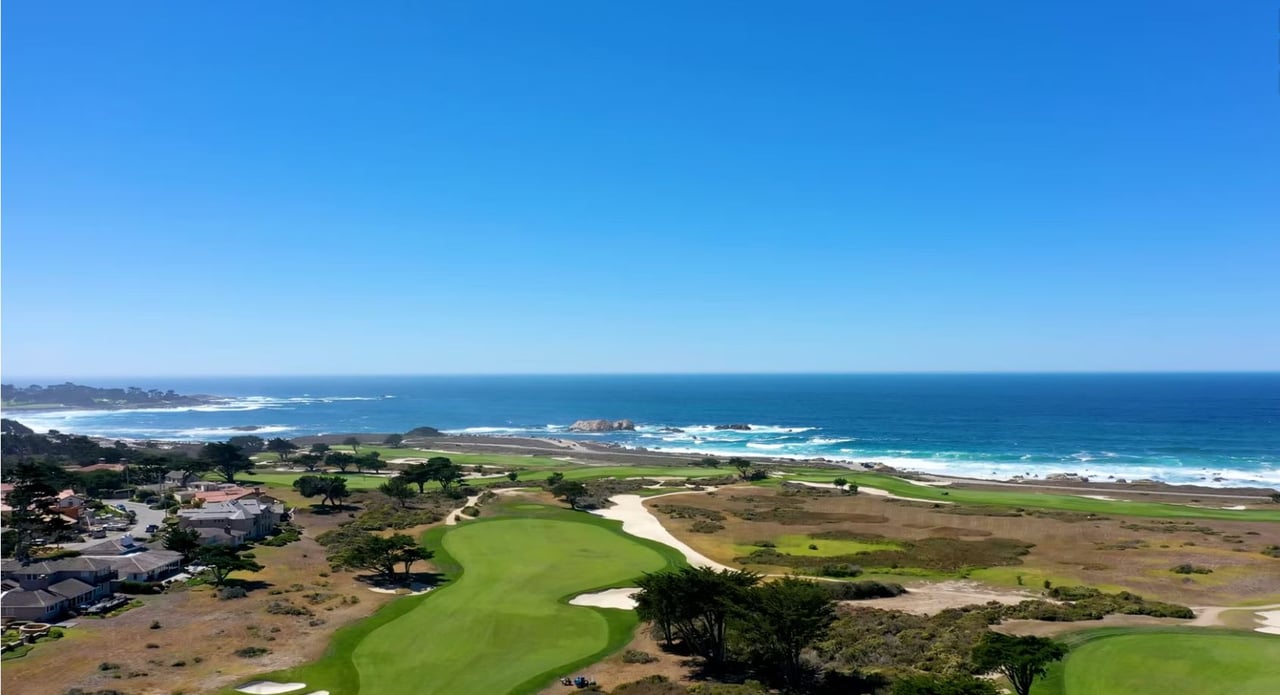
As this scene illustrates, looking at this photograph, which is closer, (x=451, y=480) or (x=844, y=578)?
(x=844, y=578)

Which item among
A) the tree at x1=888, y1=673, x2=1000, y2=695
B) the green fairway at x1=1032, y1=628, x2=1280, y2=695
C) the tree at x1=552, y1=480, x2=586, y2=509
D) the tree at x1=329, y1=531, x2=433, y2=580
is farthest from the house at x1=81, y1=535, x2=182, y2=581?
the green fairway at x1=1032, y1=628, x2=1280, y2=695

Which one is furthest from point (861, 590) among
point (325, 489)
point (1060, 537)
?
point (325, 489)

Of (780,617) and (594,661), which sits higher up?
(780,617)

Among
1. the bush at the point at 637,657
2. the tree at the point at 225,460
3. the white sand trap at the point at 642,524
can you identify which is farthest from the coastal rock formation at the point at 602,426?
the bush at the point at 637,657

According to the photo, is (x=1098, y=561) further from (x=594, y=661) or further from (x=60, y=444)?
(x=60, y=444)

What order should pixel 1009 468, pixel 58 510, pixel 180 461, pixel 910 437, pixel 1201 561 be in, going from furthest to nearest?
1. pixel 910 437
2. pixel 1009 468
3. pixel 180 461
4. pixel 58 510
5. pixel 1201 561

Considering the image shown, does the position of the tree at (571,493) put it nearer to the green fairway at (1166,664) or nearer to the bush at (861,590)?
the bush at (861,590)

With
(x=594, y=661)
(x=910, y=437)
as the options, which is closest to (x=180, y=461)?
(x=594, y=661)
